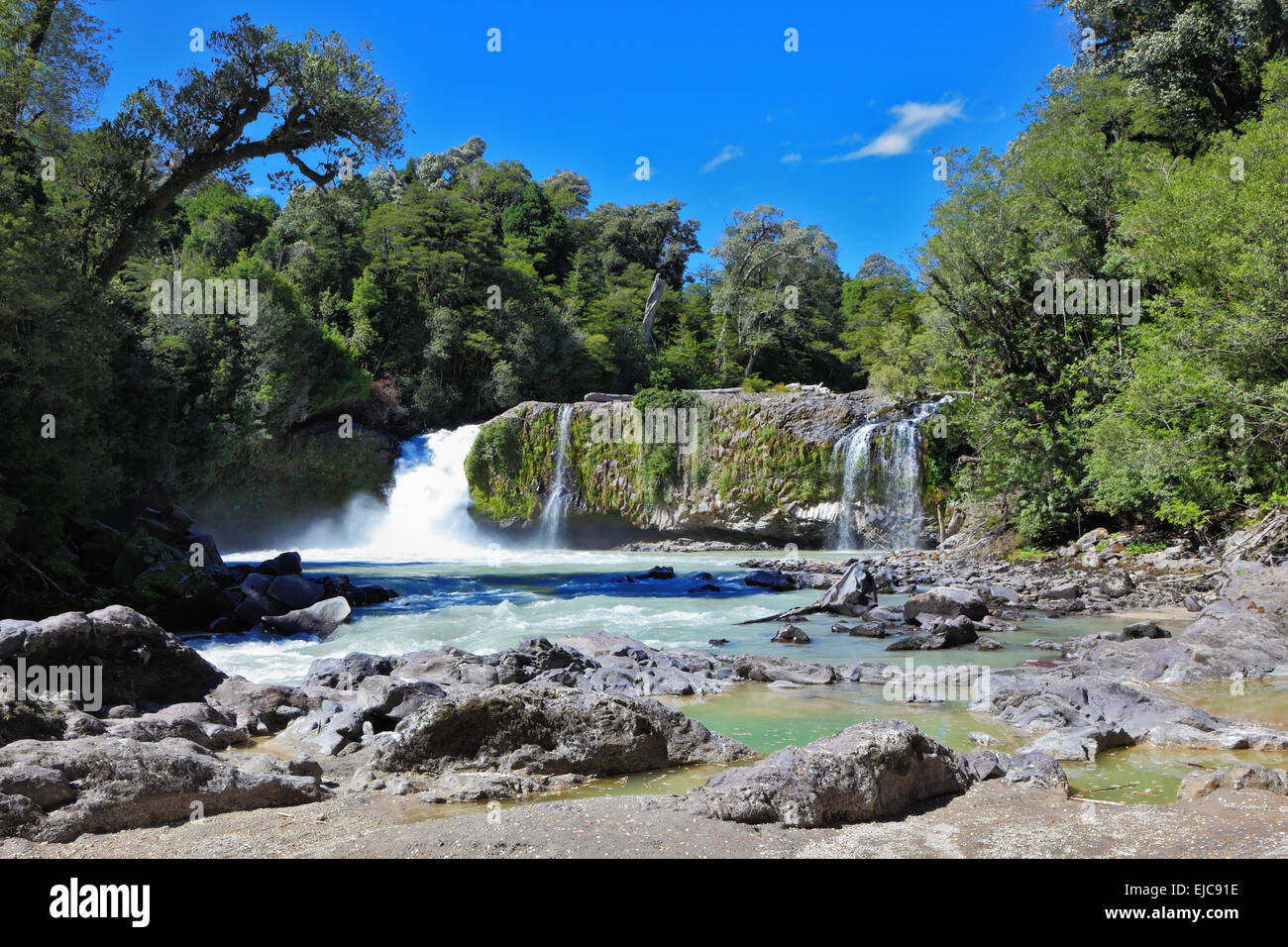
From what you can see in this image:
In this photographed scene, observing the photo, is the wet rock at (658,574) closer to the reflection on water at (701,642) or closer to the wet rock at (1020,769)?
the reflection on water at (701,642)

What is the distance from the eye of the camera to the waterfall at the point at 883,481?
27.6 m

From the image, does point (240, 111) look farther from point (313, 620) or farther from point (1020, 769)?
point (1020, 769)

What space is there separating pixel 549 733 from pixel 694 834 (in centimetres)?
204

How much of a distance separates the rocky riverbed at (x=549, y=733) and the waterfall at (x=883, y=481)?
16.2m

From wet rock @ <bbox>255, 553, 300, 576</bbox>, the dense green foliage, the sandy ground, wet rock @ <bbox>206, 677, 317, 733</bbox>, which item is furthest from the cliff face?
the sandy ground

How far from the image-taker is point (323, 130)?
52.0ft

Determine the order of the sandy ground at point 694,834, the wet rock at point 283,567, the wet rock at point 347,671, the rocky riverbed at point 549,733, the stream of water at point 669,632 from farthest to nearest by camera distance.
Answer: the wet rock at point 283,567
the wet rock at point 347,671
the stream of water at point 669,632
the rocky riverbed at point 549,733
the sandy ground at point 694,834

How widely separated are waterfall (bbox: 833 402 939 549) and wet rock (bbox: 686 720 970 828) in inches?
932

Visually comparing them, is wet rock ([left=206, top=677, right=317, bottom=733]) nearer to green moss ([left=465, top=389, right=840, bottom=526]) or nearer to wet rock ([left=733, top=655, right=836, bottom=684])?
wet rock ([left=733, top=655, right=836, bottom=684])

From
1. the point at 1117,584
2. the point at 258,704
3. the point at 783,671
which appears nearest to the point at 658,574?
the point at 1117,584

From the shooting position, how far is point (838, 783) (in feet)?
15.1

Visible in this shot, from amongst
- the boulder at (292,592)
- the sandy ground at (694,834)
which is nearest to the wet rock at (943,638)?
the sandy ground at (694,834)
